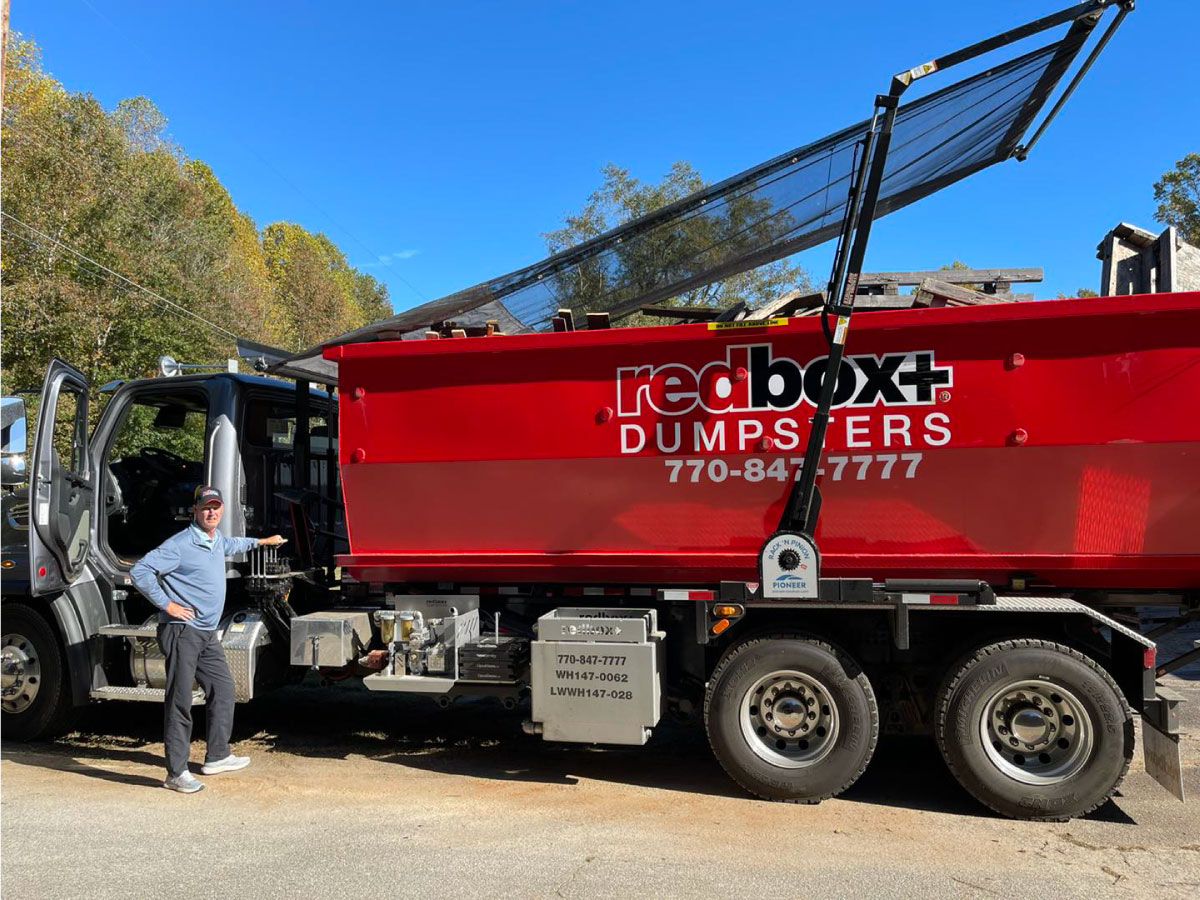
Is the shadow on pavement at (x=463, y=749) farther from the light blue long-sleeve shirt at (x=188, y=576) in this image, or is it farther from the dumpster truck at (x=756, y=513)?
the light blue long-sleeve shirt at (x=188, y=576)

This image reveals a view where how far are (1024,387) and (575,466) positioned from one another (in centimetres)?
262

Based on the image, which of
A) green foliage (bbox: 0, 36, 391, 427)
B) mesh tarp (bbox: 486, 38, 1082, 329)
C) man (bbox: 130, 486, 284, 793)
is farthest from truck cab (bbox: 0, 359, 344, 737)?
green foliage (bbox: 0, 36, 391, 427)

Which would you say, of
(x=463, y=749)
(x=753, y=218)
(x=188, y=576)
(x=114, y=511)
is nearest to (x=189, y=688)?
(x=188, y=576)


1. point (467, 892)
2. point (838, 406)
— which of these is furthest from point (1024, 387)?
point (467, 892)

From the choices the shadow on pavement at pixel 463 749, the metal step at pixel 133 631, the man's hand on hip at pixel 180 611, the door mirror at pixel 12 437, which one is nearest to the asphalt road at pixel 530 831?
the shadow on pavement at pixel 463 749

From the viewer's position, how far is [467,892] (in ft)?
12.1

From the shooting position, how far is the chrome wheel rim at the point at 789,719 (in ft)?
15.9

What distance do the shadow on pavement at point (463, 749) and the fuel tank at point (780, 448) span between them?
4.31ft

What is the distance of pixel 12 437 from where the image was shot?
520cm

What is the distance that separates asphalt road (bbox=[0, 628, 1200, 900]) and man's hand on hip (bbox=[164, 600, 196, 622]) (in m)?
1.06

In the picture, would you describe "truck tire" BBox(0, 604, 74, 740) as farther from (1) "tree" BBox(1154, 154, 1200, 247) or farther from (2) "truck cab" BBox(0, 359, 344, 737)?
(1) "tree" BBox(1154, 154, 1200, 247)

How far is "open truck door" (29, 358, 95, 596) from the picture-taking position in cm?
548

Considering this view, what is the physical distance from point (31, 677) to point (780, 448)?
217 inches

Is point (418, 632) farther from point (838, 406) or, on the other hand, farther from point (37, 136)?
point (37, 136)
